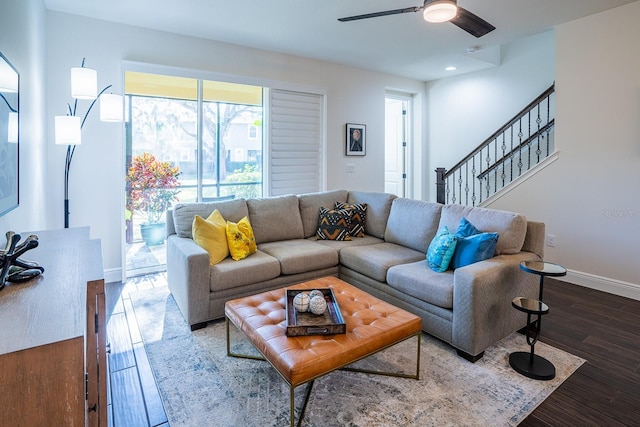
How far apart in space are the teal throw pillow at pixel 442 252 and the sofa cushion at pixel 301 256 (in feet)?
3.27

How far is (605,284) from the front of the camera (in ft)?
11.9

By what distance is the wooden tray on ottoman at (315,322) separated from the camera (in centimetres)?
184

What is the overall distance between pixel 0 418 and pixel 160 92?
3.82m

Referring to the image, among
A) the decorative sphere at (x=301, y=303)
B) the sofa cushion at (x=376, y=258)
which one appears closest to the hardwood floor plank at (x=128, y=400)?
the decorative sphere at (x=301, y=303)

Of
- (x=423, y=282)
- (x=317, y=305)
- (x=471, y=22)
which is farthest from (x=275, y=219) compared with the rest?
(x=471, y=22)

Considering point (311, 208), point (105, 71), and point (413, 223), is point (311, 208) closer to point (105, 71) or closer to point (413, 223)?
point (413, 223)

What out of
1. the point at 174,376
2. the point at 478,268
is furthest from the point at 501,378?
the point at 174,376

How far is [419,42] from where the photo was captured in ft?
14.0

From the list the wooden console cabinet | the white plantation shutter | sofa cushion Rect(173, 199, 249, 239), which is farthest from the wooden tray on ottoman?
the white plantation shutter

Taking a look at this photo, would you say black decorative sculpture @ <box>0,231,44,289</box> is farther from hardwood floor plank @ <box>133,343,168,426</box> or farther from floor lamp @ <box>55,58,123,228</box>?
floor lamp @ <box>55,58,123,228</box>

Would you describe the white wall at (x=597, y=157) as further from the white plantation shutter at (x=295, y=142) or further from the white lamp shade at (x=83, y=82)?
the white lamp shade at (x=83, y=82)

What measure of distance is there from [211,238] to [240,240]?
0.81ft

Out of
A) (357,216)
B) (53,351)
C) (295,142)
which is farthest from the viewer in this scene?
(295,142)

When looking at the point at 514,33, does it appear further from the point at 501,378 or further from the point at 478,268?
the point at 501,378
